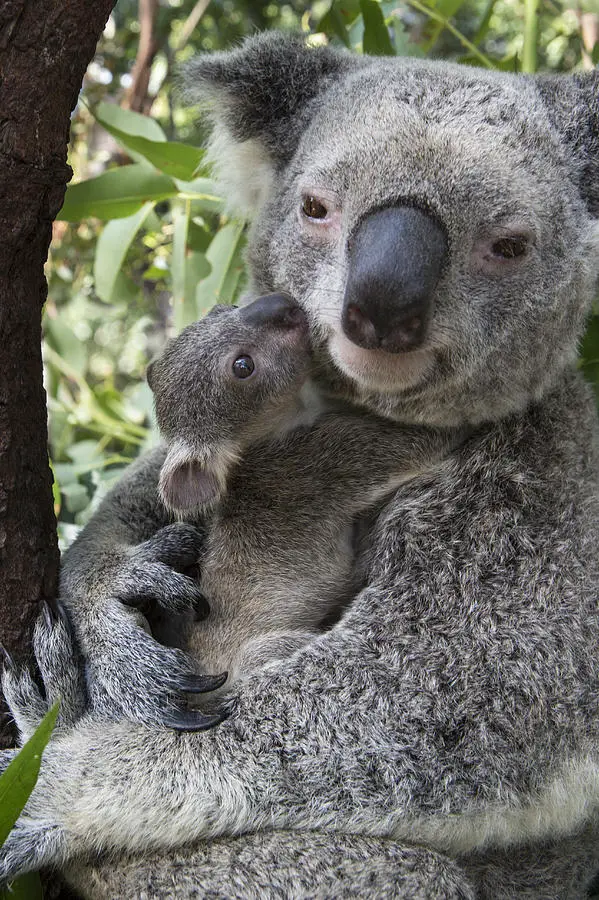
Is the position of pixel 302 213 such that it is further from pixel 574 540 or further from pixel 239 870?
pixel 239 870

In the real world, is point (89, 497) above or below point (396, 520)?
below

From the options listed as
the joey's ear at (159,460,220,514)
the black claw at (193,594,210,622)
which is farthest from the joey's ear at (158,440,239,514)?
the black claw at (193,594,210,622)

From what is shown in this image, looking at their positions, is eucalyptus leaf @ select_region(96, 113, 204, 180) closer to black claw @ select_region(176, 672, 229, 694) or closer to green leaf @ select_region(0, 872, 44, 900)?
black claw @ select_region(176, 672, 229, 694)

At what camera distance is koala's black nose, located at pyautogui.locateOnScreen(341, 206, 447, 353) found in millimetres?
1744

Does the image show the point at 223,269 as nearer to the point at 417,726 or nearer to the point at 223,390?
the point at 223,390

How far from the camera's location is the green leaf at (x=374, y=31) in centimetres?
277

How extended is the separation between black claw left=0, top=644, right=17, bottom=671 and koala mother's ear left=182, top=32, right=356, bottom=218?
131 cm

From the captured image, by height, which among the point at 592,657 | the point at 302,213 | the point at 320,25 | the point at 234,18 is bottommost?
the point at 592,657

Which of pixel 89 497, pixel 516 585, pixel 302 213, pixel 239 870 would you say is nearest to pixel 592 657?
pixel 516 585

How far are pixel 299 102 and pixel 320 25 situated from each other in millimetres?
979

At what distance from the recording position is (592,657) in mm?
1985

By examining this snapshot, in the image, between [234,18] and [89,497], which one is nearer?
[89,497]

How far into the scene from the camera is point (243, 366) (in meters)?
2.23

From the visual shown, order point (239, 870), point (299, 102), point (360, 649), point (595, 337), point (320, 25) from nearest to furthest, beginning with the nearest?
1. point (239, 870)
2. point (360, 649)
3. point (299, 102)
4. point (595, 337)
5. point (320, 25)
